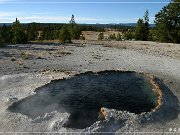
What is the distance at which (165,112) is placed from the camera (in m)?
23.0

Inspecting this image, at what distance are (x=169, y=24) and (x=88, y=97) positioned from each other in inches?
2114

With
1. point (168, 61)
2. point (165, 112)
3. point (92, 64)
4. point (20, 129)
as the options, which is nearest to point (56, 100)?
point (20, 129)

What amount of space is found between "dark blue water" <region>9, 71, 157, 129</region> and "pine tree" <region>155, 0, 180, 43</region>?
137 feet

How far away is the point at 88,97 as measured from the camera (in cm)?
2738

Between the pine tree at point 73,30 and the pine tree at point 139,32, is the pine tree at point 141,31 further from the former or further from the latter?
the pine tree at point 73,30

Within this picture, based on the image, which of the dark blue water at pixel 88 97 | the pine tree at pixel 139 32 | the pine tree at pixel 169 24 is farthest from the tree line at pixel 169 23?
the dark blue water at pixel 88 97

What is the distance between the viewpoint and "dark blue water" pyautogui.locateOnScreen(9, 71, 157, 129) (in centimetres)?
2314

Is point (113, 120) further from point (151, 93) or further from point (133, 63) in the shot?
point (133, 63)

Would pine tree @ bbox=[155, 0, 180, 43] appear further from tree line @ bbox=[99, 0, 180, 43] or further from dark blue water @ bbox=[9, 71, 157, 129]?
dark blue water @ bbox=[9, 71, 157, 129]

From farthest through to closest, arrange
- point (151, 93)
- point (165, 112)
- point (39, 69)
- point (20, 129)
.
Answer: point (39, 69)
point (151, 93)
point (165, 112)
point (20, 129)

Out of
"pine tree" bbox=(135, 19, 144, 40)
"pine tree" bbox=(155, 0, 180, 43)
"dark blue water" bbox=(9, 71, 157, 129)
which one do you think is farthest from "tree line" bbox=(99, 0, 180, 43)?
"dark blue water" bbox=(9, 71, 157, 129)

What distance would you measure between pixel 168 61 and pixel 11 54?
25564 mm

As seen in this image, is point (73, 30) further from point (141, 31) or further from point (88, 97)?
point (88, 97)

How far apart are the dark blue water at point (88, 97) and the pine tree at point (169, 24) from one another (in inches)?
1639
